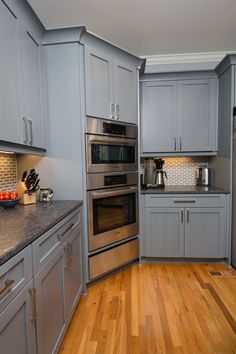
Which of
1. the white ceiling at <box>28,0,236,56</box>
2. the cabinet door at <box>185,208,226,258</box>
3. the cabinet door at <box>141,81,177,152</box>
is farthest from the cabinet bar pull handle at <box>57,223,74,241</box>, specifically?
the white ceiling at <box>28,0,236,56</box>

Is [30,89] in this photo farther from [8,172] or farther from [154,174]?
[154,174]

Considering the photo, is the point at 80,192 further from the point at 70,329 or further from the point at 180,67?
the point at 180,67

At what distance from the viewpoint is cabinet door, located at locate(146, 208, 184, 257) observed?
2.79 meters

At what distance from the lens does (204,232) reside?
2771mm

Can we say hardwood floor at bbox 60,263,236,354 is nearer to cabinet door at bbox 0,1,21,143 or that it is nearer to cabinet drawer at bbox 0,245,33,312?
cabinet drawer at bbox 0,245,33,312

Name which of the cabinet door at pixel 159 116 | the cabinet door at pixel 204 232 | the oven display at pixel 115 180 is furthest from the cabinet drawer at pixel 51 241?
the cabinet door at pixel 159 116

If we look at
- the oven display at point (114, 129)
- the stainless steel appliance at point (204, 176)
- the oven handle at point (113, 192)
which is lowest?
the oven handle at point (113, 192)

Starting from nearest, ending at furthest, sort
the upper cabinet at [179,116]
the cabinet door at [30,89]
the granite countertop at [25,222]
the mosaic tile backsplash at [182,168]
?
the granite countertop at [25,222]
the cabinet door at [30,89]
the upper cabinet at [179,116]
the mosaic tile backsplash at [182,168]

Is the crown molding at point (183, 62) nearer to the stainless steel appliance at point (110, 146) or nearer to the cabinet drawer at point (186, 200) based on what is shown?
the stainless steel appliance at point (110, 146)

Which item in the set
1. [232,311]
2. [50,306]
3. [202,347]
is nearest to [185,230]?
[232,311]

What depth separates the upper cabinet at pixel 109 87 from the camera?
2.12 meters

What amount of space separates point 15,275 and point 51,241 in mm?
417

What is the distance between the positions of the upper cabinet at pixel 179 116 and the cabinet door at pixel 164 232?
0.84m

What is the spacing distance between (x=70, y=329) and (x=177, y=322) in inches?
32.5
